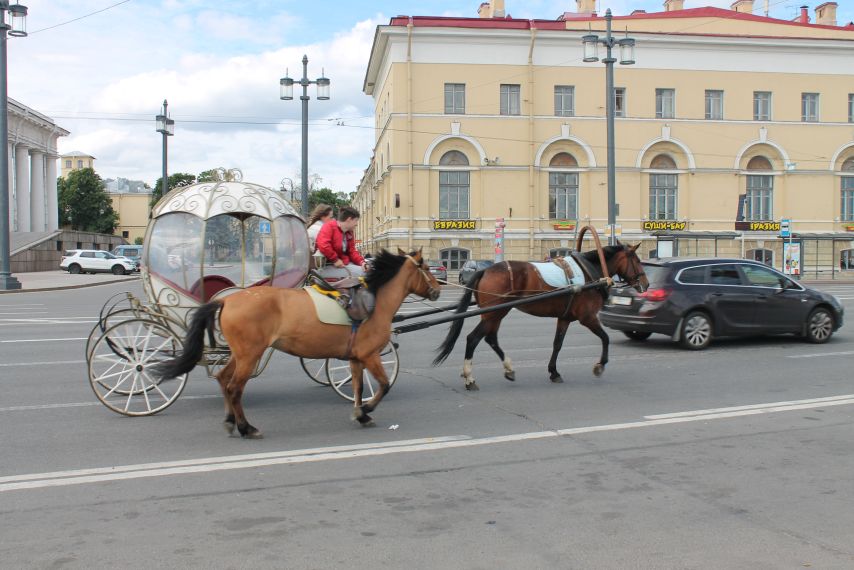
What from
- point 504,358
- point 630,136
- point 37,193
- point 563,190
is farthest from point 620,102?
point 37,193

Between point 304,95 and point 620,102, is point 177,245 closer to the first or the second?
point 304,95

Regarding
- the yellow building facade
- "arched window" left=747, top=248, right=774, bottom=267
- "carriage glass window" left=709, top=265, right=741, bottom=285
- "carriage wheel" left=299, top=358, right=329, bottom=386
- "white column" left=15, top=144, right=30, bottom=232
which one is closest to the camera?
"carriage wheel" left=299, top=358, right=329, bottom=386

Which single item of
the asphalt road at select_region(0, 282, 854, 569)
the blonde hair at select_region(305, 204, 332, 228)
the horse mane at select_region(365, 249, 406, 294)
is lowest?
the asphalt road at select_region(0, 282, 854, 569)

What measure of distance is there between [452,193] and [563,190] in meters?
6.72

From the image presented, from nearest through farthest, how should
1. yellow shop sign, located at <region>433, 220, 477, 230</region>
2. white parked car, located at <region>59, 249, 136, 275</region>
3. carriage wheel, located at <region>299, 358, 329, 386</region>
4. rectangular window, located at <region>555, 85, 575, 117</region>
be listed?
carriage wheel, located at <region>299, 358, 329, 386</region>, yellow shop sign, located at <region>433, 220, 477, 230</region>, rectangular window, located at <region>555, 85, 575, 117</region>, white parked car, located at <region>59, 249, 136, 275</region>

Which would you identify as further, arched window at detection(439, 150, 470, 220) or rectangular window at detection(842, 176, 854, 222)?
rectangular window at detection(842, 176, 854, 222)

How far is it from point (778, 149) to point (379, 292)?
46.2 metres

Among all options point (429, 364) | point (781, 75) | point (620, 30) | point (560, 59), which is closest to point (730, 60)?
point (781, 75)

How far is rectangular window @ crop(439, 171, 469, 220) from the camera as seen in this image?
45.5 metres

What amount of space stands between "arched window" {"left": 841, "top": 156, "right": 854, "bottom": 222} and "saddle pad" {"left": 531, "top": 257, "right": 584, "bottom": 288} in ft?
149

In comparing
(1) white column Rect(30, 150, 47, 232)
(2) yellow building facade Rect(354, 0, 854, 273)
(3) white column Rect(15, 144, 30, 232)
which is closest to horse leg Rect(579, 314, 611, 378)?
(2) yellow building facade Rect(354, 0, 854, 273)

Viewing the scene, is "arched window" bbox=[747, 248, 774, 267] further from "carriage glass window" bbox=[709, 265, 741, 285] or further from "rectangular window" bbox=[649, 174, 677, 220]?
"carriage glass window" bbox=[709, 265, 741, 285]

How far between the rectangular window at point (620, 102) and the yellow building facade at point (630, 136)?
0.40 ft

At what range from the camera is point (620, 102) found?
4650cm
